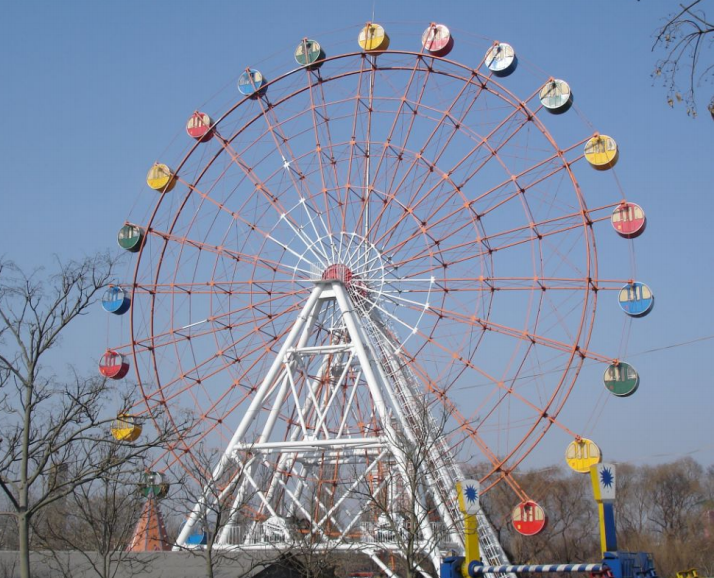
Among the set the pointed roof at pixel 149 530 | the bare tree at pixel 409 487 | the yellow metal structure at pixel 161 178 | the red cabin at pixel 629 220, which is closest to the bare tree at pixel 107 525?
the pointed roof at pixel 149 530

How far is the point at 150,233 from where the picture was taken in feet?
101

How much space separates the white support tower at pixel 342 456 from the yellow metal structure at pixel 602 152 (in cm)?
787

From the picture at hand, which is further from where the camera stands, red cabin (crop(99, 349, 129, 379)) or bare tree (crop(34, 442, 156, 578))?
red cabin (crop(99, 349, 129, 379))

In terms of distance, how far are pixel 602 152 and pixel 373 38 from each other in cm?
883

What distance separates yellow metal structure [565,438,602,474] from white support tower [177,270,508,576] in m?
2.91

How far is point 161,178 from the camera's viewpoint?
3138 cm

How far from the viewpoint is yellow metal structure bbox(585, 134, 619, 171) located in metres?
25.9

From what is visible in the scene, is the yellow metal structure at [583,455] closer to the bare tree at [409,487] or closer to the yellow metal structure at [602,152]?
the bare tree at [409,487]

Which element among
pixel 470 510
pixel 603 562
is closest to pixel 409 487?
pixel 470 510

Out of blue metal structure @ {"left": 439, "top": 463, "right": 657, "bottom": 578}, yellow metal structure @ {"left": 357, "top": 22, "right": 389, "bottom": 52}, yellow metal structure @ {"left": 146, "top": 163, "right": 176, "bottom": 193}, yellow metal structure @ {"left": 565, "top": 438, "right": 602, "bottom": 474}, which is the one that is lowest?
blue metal structure @ {"left": 439, "top": 463, "right": 657, "bottom": 578}

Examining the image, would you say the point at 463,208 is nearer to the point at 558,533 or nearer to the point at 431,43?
the point at 431,43

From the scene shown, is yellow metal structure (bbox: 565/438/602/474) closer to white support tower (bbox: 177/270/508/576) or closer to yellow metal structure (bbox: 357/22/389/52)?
white support tower (bbox: 177/270/508/576)

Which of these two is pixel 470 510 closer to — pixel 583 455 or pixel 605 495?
pixel 605 495

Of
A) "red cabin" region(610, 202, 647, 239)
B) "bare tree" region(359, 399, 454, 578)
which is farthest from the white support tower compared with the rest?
"red cabin" region(610, 202, 647, 239)
